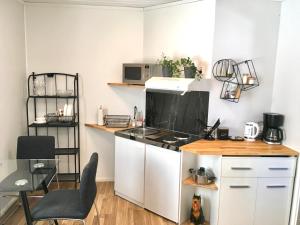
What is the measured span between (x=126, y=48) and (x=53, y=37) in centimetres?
99

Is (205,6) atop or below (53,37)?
atop

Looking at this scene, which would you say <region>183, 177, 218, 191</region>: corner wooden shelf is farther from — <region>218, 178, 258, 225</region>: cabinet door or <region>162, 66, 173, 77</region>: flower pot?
<region>162, 66, 173, 77</region>: flower pot

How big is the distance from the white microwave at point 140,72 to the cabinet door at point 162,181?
0.95 metres

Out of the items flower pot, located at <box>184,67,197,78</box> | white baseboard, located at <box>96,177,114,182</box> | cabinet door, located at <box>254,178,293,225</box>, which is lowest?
white baseboard, located at <box>96,177,114,182</box>

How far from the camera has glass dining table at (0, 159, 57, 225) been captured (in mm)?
1957

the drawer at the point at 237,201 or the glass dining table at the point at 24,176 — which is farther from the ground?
the glass dining table at the point at 24,176

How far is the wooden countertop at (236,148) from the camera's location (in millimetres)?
2414

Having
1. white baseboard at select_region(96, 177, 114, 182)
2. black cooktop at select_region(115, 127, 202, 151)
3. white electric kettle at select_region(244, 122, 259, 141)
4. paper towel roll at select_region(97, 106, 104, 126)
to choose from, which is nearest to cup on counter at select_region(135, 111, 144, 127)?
black cooktop at select_region(115, 127, 202, 151)

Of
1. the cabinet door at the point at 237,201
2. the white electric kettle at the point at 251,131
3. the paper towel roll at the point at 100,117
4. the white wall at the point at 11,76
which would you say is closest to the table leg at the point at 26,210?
the white wall at the point at 11,76

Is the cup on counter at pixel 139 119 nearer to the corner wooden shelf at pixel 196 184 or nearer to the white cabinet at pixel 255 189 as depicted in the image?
the corner wooden shelf at pixel 196 184

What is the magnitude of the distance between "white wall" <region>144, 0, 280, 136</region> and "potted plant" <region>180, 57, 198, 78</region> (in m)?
0.17

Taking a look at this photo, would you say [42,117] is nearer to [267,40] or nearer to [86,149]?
[86,149]

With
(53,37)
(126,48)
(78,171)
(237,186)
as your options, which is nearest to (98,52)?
(126,48)

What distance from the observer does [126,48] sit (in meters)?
3.54
